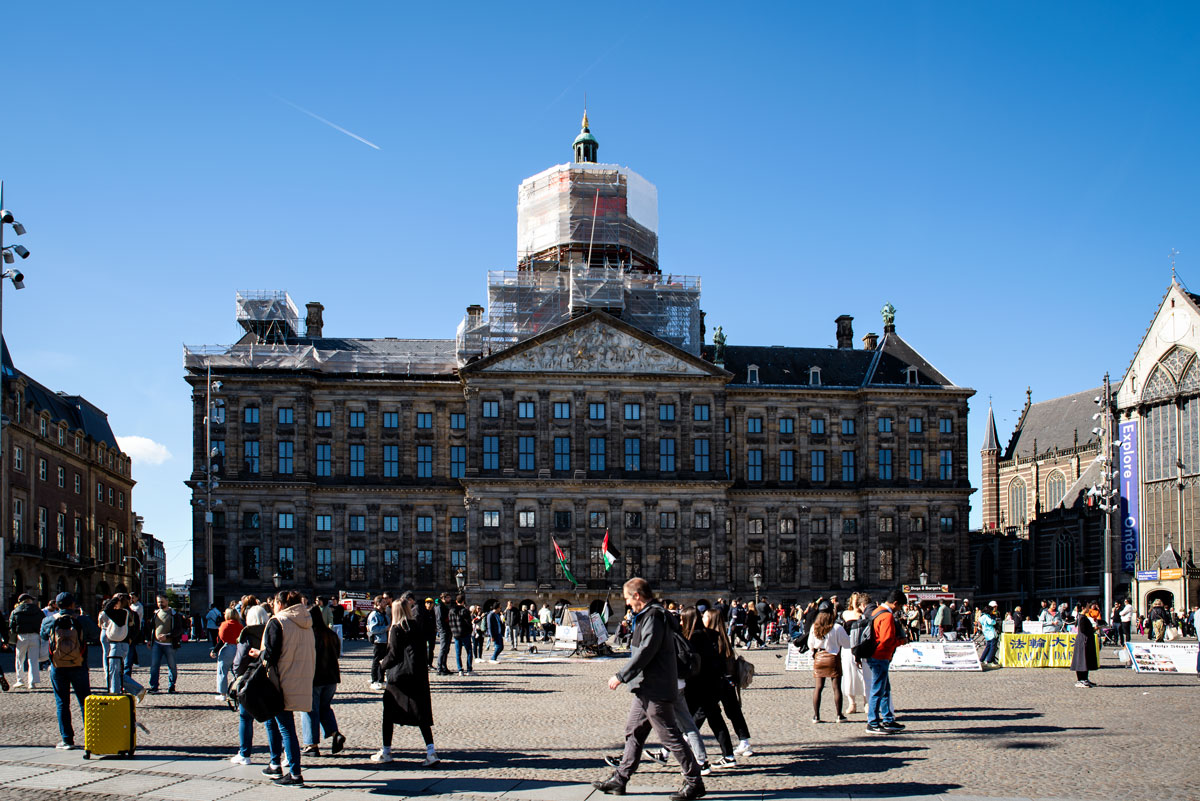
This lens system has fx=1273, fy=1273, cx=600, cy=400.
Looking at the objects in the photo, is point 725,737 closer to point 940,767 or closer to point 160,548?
point 940,767

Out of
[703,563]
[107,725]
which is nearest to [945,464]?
[703,563]

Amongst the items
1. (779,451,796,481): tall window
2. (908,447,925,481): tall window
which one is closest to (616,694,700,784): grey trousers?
(779,451,796,481): tall window

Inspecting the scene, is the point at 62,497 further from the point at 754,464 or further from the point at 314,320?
the point at 754,464

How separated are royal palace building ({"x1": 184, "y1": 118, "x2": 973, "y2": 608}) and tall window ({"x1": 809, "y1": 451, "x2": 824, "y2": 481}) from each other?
0.09 metres

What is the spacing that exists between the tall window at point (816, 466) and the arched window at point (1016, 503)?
3178 centimetres

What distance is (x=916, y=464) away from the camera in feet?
252

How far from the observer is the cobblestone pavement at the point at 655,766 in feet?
44.9

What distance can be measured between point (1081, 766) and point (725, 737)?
4.26m

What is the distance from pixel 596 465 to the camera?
238 ft

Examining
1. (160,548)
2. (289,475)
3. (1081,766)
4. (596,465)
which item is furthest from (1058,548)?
(160,548)

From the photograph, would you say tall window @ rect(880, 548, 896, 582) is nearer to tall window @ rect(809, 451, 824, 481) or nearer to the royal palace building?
the royal palace building

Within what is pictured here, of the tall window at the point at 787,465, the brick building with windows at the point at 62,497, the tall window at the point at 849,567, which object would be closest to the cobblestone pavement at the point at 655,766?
the brick building with windows at the point at 62,497

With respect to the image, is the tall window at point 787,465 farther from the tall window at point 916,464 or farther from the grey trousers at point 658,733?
the grey trousers at point 658,733

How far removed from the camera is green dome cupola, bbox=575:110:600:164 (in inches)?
3290
